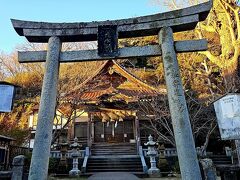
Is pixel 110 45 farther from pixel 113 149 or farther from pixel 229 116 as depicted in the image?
pixel 113 149

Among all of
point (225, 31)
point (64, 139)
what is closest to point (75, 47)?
point (64, 139)

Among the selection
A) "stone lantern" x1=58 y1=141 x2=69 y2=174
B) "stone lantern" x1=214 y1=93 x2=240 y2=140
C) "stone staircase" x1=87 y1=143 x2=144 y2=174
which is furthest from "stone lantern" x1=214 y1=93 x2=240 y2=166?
"stone lantern" x1=58 y1=141 x2=69 y2=174

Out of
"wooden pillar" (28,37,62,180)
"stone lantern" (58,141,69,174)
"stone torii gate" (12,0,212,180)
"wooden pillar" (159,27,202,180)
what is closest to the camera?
"wooden pillar" (159,27,202,180)

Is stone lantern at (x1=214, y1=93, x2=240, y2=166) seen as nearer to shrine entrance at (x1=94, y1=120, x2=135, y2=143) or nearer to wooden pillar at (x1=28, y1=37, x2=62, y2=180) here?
wooden pillar at (x1=28, y1=37, x2=62, y2=180)

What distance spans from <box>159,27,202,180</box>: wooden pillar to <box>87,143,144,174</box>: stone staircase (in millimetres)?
10233

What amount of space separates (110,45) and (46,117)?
2.41 metres

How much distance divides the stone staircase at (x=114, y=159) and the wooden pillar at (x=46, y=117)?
33.9ft

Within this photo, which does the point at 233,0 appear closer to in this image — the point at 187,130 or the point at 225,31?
the point at 225,31

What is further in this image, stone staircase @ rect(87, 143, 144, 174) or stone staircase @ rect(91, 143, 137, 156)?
stone staircase @ rect(91, 143, 137, 156)

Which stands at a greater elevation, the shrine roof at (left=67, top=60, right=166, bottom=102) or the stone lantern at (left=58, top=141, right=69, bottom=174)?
the shrine roof at (left=67, top=60, right=166, bottom=102)

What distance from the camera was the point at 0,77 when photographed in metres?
30.1

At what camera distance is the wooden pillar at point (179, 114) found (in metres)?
5.00

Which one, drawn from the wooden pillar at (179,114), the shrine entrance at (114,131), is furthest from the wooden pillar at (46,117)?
the shrine entrance at (114,131)

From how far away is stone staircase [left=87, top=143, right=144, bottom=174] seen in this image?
611 inches
